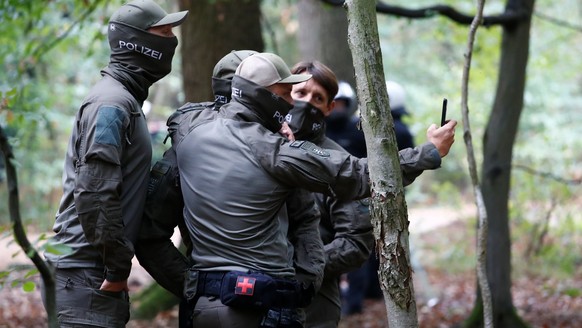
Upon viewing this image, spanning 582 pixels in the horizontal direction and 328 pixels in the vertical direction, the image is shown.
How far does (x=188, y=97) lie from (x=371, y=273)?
397 cm

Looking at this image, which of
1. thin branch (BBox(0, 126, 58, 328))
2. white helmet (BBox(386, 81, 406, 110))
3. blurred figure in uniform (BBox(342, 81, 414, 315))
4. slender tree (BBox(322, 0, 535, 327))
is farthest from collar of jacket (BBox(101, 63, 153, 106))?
white helmet (BBox(386, 81, 406, 110))

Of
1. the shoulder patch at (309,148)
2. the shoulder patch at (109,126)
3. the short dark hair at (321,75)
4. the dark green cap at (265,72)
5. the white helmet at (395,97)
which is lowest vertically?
the shoulder patch at (109,126)

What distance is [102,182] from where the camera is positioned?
3.32 m

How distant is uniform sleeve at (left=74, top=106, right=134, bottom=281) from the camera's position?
3.32m

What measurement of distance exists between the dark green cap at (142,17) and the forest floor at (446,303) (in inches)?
144

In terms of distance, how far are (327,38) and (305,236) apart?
5047 millimetres

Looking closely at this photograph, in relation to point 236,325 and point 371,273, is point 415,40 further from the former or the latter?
point 236,325

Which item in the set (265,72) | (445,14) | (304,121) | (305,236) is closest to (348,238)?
(305,236)

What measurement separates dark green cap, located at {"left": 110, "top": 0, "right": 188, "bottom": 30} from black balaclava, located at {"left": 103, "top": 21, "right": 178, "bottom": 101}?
0.03 m

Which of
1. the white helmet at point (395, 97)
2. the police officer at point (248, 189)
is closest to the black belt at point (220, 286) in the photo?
the police officer at point (248, 189)

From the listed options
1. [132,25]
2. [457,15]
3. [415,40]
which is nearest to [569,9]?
[415,40]

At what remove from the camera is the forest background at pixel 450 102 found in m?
11.3

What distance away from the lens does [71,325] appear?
3.44m

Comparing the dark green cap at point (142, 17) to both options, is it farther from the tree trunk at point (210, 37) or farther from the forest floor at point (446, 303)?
the forest floor at point (446, 303)
